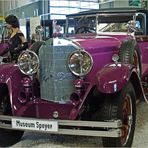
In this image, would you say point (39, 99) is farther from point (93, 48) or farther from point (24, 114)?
point (93, 48)

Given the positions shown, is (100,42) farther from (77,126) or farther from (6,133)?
(6,133)

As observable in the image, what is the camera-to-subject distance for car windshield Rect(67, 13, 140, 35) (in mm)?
5504

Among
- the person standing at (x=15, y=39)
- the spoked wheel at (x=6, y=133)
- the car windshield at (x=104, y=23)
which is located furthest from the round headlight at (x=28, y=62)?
→ the person standing at (x=15, y=39)

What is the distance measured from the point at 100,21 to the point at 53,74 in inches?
69.7

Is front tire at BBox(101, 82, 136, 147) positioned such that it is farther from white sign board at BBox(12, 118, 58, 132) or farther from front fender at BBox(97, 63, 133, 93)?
white sign board at BBox(12, 118, 58, 132)

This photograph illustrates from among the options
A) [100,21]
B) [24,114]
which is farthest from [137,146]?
[100,21]

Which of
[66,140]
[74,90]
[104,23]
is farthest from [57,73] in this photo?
[104,23]

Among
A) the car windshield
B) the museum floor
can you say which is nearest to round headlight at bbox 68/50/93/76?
the museum floor

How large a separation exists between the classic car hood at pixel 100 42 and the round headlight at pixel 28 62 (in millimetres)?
548

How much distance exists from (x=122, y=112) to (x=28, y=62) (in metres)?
1.20

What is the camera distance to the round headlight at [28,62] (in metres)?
4.19

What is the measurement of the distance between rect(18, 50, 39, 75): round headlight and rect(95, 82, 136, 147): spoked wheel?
904 mm

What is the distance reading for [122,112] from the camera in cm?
375

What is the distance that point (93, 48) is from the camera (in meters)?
4.34
